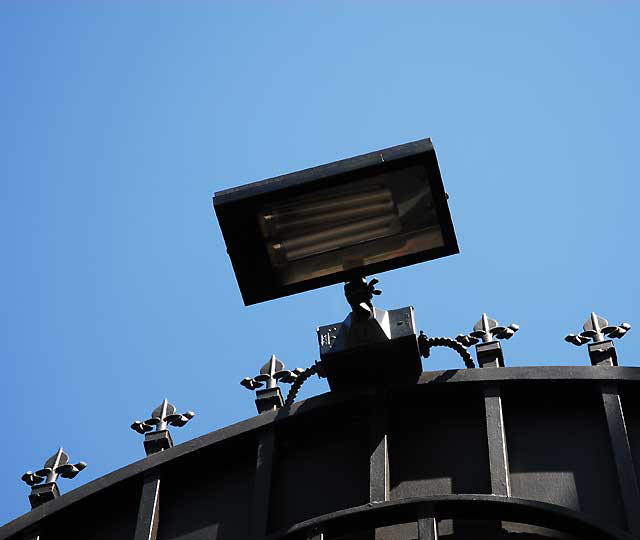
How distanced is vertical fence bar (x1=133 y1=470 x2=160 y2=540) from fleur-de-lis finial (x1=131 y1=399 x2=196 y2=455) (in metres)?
0.25

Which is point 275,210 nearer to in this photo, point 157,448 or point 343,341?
point 343,341

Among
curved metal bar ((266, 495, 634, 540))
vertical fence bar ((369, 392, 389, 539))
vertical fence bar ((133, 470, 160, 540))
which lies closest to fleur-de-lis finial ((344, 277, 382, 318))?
vertical fence bar ((369, 392, 389, 539))

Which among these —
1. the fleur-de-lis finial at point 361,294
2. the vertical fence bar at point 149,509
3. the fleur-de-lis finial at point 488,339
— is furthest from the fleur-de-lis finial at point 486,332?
the vertical fence bar at point 149,509

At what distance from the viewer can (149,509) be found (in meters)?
8.66

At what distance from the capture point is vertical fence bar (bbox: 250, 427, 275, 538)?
812 cm

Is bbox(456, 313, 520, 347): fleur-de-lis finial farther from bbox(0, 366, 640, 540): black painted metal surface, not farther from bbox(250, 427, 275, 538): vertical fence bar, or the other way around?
bbox(250, 427, 275, 538): vertical fence bar

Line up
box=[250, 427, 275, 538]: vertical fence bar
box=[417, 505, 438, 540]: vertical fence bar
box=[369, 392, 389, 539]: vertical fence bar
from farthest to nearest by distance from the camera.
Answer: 1. box=[250, 427, 275, 538]: vertical fence bar
2. box=[369, 392, 389, 539]: vertical fence bar
3. box=[417, 505, 438, 540]: vertical fence bar

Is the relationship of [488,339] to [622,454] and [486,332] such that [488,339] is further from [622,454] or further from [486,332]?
[622,454]

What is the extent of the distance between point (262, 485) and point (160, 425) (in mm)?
1098

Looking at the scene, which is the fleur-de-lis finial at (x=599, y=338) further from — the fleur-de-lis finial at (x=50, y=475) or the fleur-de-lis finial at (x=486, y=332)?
the fleur-de-lis finial at (x=50, y=475)

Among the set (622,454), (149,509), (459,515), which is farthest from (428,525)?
(149,509)

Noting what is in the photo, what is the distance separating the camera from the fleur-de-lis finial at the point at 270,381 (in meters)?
9.03

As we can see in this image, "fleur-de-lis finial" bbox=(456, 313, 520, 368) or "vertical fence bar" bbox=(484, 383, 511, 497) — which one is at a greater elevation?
"fleur-de-lis finial" bbox=(456, 313, 520, 368)

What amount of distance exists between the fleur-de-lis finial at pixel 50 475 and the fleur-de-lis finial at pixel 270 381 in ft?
4.30
